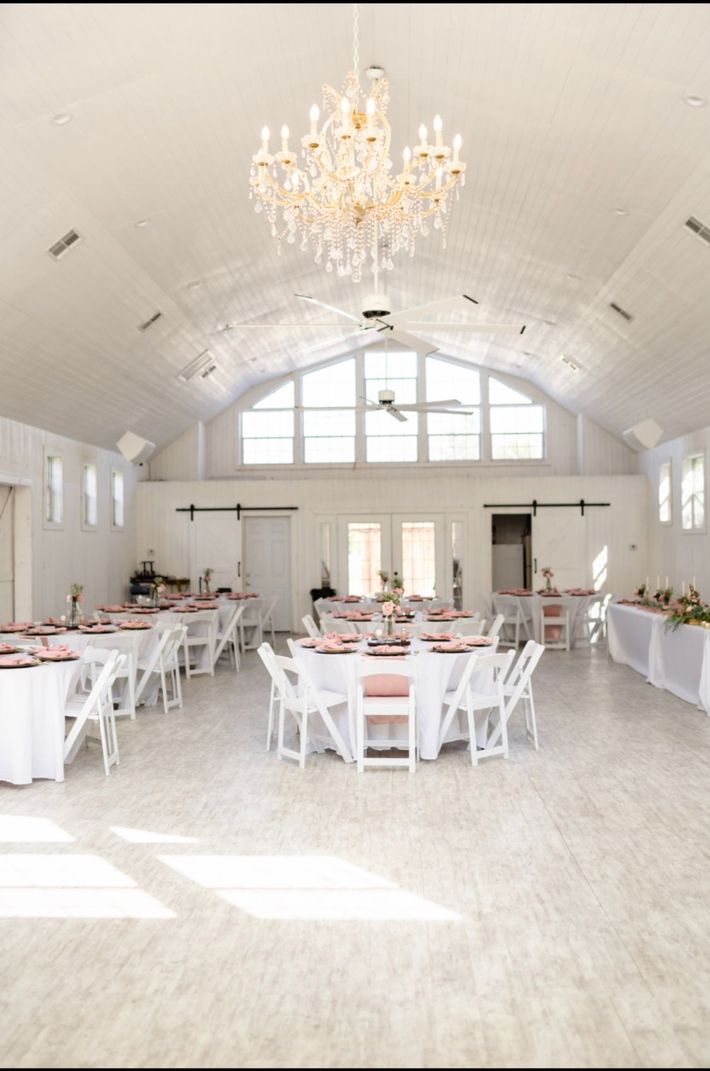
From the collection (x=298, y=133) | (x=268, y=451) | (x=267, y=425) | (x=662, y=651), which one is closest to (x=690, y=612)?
(x=662, y=651)

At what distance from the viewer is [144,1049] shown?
2947 millimetres

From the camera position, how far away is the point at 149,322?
434 inches

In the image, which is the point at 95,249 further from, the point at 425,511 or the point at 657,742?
the point at 425,511

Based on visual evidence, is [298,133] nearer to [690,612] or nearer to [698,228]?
[698,228]

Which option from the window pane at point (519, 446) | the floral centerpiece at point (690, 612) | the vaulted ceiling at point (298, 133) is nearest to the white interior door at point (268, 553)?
the window pane at point (519, 446)

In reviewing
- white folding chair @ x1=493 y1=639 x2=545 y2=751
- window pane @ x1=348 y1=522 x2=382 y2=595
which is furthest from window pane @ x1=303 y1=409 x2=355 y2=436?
white folding chair @ x1=493 y1=639 x2=545 y2=751

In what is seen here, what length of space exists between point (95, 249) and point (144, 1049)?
24.0ft

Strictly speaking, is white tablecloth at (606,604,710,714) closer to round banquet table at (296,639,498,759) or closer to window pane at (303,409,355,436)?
round banquet table at (296,639,498,759)

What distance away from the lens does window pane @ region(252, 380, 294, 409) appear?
17.4 meters

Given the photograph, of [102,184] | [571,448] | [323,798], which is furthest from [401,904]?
[571,448]

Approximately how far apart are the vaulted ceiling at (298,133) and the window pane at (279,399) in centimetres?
422

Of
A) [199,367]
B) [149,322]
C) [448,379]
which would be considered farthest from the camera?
[448,379]

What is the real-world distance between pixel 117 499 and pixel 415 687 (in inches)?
392

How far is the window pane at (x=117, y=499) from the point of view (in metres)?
15.1
